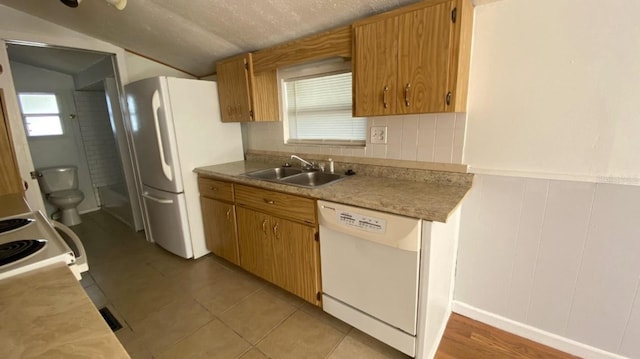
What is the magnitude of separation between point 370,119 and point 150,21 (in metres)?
2.00

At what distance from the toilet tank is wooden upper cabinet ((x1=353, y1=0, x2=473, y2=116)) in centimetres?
435

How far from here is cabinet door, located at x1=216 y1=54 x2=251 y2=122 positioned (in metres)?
2.42

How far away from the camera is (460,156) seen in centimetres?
170

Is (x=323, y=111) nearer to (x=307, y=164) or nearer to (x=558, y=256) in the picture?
(x=307, y=164)

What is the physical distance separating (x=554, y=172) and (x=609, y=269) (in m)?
0.56

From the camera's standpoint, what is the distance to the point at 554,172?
1.46m

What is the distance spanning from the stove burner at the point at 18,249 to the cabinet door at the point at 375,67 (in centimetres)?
165

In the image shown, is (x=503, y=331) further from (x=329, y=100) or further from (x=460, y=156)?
(x=329, y=100)

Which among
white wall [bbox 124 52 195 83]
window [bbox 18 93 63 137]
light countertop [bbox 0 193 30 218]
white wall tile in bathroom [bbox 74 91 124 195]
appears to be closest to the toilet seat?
white wall tile in bathroom [bbox 74 91 124 195]

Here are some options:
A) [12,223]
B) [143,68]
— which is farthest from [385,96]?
[143,68]

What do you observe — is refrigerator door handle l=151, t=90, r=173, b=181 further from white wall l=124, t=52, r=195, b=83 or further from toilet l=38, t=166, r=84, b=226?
toilet l=38, t=166, r=84, b=226

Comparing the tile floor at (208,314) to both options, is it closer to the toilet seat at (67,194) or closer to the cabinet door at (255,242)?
the cabinet door at (255,242)

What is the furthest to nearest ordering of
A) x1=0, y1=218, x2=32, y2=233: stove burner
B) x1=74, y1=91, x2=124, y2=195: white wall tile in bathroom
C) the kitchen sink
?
x1=74, y1=91, x2=124, y2=195: white wall tile in bathroom
the kitchen sink
x1=0, y1=218, x2=32, y2=233: stove burner

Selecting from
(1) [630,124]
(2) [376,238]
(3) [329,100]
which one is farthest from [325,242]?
(1) [630,124]
